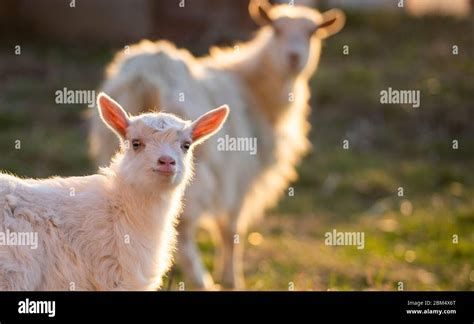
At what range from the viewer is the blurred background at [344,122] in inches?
452

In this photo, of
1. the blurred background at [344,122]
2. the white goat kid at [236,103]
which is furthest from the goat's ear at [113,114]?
the blurred background at [344,122]

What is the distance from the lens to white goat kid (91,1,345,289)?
8695 mm

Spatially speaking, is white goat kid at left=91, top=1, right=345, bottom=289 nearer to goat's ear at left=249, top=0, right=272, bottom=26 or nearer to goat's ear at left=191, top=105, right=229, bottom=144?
goat's ear at left=249, top=0, right=272, bottom=26

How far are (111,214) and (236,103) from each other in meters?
4.82

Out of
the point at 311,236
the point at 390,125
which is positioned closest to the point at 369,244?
the point at 311,236

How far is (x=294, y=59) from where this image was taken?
1030 cm

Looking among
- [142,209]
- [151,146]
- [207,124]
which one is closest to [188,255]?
[207,124]

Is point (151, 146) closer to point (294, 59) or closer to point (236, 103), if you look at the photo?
point (236, 103)

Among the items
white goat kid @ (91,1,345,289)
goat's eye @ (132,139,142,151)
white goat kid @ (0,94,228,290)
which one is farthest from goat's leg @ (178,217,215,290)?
goat's eye @ (132,139,142,151)

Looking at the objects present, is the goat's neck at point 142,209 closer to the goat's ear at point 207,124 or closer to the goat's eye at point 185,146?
the goat's eye at point 185,146

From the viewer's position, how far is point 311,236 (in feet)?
40.1

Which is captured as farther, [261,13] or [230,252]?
[261,13]

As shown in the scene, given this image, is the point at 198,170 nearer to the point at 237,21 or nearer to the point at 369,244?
the point at 369,244
